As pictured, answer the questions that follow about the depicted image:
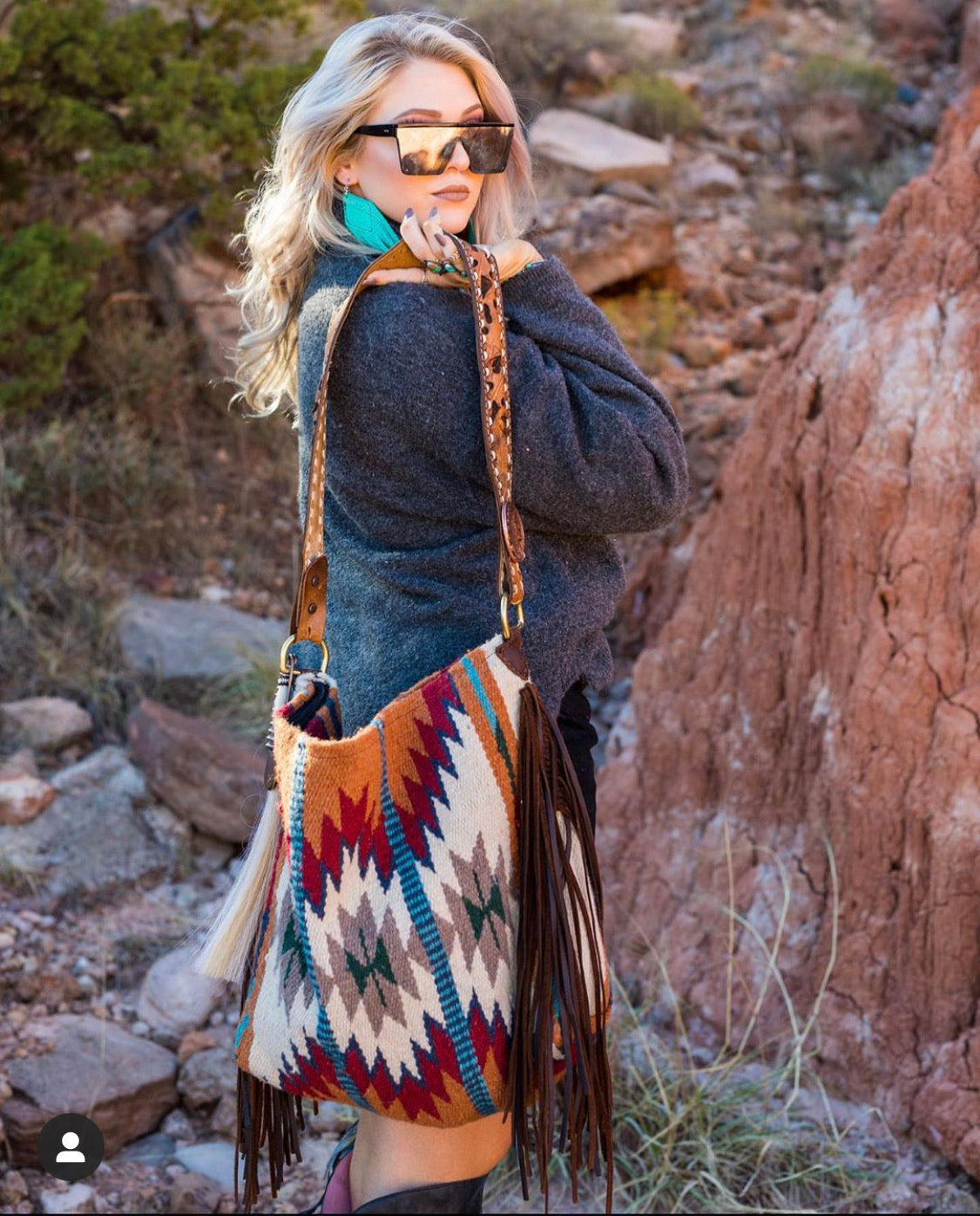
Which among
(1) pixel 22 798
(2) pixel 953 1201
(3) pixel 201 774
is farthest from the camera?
(3) pixel 201 774

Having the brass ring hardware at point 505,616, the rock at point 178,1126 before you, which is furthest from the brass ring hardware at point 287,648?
the rock at point 178,1126

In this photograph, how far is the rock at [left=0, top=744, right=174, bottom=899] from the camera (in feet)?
12.4

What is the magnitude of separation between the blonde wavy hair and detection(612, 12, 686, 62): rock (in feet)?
27.7

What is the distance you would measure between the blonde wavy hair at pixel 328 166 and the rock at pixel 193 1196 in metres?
1.64

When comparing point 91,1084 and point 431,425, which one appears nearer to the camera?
point 431,425

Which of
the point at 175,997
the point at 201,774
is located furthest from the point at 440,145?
the point at 201,774

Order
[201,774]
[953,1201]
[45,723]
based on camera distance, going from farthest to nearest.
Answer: [45,723] < [201,774] < [953,1201]

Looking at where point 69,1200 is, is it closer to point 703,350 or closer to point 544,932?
point 544,932

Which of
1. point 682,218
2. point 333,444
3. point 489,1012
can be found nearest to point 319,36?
point 682,218

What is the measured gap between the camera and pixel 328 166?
1.96 metres

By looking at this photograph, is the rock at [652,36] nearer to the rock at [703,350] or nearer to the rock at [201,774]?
the rock at [703,350]

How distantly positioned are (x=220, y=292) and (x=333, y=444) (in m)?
4.04

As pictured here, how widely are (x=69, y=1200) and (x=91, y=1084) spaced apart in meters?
0.32

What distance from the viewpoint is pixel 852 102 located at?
28.0 feet
